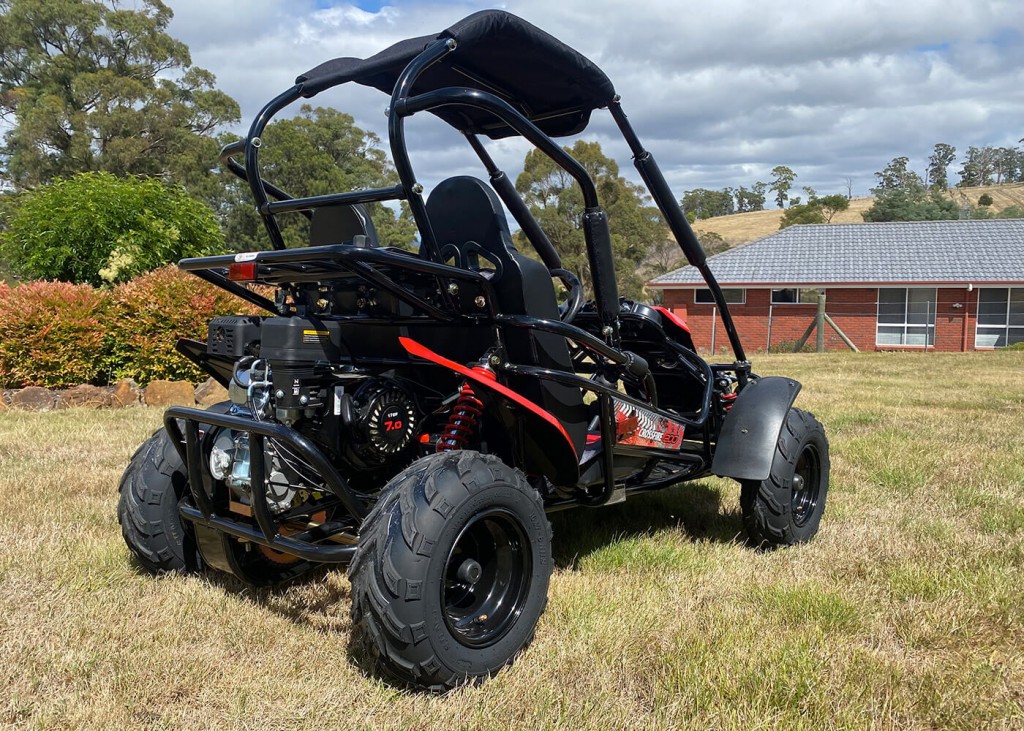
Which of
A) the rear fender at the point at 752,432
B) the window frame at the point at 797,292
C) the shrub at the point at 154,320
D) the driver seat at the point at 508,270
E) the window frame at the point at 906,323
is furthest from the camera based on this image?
the window frame at the point at 797,292

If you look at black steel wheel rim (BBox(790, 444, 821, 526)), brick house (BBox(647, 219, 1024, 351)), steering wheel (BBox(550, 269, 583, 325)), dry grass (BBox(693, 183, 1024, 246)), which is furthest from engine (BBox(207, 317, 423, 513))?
dry grass (BBox(693, 183, 1024, 246))

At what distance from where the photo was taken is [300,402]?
3.00 meters

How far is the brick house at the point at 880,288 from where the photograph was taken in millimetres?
25781

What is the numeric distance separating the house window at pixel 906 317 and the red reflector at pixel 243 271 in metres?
26.9

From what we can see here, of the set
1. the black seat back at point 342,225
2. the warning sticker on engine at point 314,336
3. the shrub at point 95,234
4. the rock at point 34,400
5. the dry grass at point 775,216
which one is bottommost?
the rock at point 34,400

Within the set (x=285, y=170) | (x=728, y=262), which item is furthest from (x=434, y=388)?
(x=285, y=170)

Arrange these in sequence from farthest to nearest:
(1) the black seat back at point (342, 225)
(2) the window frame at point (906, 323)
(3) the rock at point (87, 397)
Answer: (2) the window frame at point (906, 323), (3) the rock at point (87, 397), (1) the black seat back at point (342, 225)

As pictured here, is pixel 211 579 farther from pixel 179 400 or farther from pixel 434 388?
pixel 179 400

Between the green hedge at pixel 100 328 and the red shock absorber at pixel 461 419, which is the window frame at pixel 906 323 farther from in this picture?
the red shock absorber at pixel 461 419

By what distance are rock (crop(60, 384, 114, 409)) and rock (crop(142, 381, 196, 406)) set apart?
1.28 feet

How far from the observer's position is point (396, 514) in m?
2.69

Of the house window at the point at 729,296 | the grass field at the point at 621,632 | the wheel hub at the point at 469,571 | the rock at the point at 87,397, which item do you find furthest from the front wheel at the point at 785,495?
the house window at the point at 729,296

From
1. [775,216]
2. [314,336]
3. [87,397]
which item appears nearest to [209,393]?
[87,397]

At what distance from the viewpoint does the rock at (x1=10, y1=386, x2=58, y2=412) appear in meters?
Answer: 8.55
